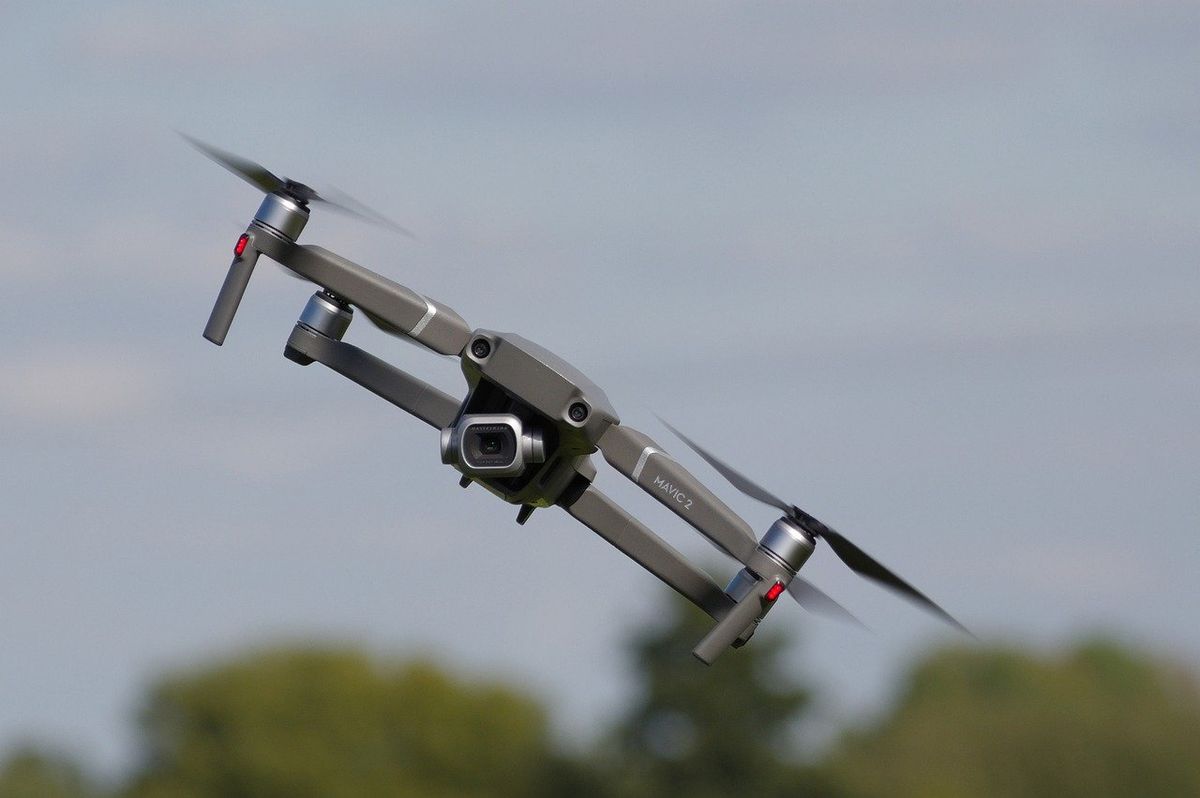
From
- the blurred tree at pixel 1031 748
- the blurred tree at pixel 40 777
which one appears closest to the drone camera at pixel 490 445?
the blurred tree at pixel 1031 748

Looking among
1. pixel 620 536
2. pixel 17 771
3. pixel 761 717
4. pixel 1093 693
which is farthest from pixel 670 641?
pixel 620 536

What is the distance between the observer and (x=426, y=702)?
329 ft

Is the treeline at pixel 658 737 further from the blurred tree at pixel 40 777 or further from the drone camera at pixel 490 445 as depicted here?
the drone camera at pixel 490 445

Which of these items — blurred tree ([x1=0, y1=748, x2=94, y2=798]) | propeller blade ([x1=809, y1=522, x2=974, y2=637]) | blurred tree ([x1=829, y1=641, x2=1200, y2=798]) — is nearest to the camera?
propeller blade ([x1=809, y1=522, x2=974, y2=637])

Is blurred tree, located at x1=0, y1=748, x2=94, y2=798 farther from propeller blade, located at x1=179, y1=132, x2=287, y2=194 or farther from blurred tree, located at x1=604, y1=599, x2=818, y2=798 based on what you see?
propeller blade, located at x1=179, y1=132, x2=287, y2=194

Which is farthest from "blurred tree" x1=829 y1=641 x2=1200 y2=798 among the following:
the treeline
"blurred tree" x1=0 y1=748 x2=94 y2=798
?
"blurred tree" x1=0 y1=748 x2=94 y2=798

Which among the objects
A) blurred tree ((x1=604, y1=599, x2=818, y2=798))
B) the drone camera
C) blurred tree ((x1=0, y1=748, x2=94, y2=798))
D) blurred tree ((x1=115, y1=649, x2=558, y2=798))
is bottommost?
blurred tree ((x1=0, y1=748, x2=94, y2=798))

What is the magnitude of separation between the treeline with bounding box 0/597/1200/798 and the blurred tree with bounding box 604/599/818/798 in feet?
0.21

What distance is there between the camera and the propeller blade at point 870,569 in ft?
45.5

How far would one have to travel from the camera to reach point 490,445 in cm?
1436

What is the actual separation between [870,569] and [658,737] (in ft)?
203

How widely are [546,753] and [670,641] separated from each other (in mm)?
11588

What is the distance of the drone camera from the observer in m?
14.3

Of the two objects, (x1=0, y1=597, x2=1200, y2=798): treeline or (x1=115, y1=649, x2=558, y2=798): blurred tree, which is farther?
(x1=115, y1=649, x2=558, y2=798): blurred tree
